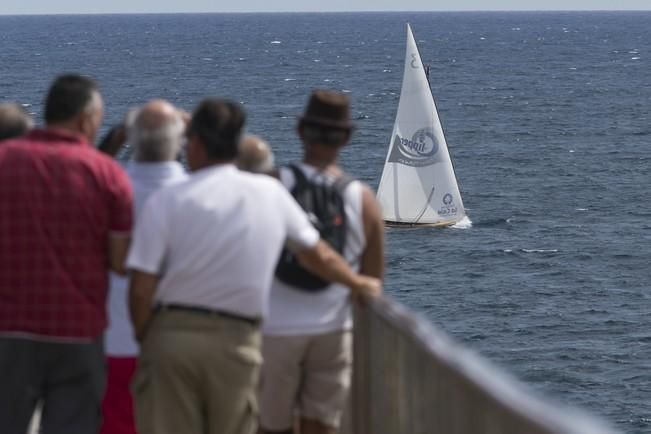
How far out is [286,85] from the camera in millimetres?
131125

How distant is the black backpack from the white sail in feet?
172

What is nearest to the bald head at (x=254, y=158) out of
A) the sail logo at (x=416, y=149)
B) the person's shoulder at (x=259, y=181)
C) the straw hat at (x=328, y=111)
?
the straw hat at (x=328, y=111)

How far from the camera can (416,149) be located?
5953 centimetres

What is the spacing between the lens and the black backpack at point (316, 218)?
214 inches

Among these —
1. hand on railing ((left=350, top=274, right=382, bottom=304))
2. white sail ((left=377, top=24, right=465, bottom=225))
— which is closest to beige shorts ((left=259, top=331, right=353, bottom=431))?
hand on railing ((left=350, top=274, right=382, bottom=304))

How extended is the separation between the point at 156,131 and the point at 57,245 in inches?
22.4

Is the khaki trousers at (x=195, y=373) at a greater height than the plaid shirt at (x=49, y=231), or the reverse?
the plaid shirt at (x=49, y=231)

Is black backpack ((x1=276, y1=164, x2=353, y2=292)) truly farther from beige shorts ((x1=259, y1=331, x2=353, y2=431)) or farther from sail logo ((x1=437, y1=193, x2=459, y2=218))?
sail logo ((x1=437, y1=193, x2=459, y2=218))

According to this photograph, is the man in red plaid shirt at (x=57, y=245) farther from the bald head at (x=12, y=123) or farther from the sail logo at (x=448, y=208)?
the sail logo at (x=448, y=208)

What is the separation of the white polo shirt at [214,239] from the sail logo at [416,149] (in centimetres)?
5375

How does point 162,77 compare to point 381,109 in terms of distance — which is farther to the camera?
point 162,77

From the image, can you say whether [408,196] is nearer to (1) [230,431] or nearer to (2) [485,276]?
(2) [485,276]

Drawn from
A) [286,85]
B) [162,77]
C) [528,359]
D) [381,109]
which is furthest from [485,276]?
[162,77]

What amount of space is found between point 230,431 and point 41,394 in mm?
682
